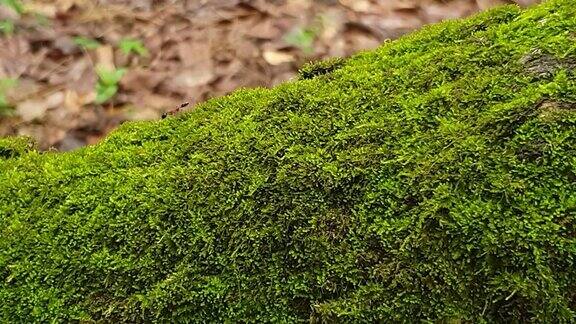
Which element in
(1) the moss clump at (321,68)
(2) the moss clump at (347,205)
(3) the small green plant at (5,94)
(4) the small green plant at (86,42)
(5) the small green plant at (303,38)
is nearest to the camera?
(2) the moss clump at (347,205)

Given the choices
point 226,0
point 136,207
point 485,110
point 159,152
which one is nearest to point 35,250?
point 136,207

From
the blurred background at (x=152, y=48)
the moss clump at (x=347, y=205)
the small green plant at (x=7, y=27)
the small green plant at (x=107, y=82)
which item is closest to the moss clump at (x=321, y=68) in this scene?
the moss clump at (x=347, y=205)

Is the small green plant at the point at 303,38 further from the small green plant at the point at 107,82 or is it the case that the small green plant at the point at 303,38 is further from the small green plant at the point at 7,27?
the small green plant at the point at 7,27

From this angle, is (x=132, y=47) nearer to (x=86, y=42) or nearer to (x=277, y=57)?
(x=86, y=42)

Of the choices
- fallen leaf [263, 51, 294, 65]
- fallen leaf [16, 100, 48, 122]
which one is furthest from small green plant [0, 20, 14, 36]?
fallen leaf [263, 51, 294, 65]

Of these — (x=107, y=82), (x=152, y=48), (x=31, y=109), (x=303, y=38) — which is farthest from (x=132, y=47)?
(x=303, y=38)

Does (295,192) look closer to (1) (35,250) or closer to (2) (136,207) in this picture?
(2) (136,207)

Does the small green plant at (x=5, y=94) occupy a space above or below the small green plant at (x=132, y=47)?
below
